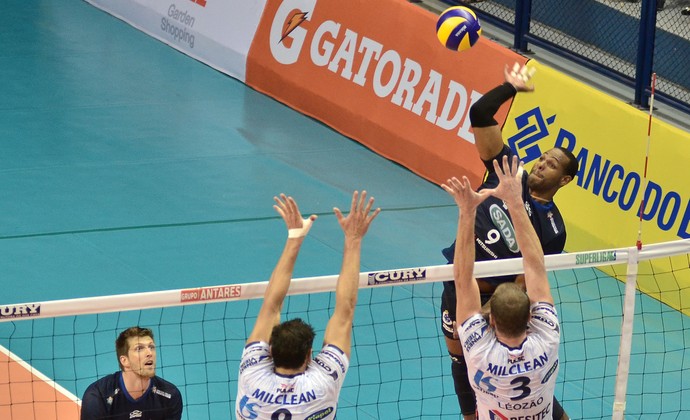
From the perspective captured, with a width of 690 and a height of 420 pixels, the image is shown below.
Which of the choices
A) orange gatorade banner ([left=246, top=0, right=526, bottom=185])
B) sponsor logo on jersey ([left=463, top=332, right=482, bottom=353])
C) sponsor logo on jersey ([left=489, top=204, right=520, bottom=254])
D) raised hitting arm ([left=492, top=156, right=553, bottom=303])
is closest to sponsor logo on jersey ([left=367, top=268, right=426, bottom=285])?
sponsor logo on jersey ([left=489, top=204, right=520, bottom=254])

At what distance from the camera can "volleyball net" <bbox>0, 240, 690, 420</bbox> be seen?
1130cm

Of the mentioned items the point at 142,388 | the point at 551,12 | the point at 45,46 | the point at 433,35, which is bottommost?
the point at 142,388

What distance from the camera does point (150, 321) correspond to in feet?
40.5

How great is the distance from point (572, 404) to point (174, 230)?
5.31m

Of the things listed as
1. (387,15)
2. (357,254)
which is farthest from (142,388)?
(387,15)

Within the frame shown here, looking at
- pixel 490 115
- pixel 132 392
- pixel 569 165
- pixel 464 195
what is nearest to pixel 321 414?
pixel 464 195

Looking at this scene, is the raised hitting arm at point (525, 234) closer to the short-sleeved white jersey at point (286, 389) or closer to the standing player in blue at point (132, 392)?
the short-sleeved white jersey at point (286, 389)

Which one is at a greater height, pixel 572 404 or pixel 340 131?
pixel 340 131

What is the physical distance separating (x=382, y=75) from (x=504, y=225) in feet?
25.0

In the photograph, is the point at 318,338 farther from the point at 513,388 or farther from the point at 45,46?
the point at 45,46

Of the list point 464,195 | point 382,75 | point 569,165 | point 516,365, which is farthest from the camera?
point 382,75

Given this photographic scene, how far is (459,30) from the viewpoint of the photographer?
Result: 12.0 metres

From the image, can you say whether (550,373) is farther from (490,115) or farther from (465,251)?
(490,115)

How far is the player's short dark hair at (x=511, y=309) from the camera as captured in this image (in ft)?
23.4
